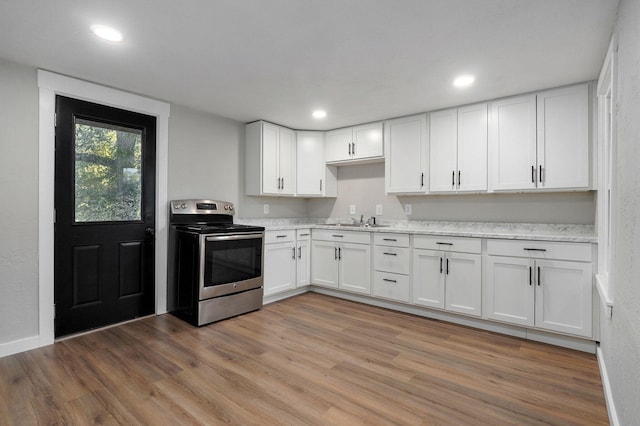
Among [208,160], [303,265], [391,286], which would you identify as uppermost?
[208,160]

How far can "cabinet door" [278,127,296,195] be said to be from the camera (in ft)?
14.5

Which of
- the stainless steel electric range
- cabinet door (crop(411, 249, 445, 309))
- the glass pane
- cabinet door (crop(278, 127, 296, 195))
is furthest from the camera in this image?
cabinet door (crop(278, 127, 296, 195))

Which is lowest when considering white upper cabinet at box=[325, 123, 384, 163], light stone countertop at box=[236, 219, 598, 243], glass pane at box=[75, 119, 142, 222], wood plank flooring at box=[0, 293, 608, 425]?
wood plank flooring at box=[0, 293, 608, 425]

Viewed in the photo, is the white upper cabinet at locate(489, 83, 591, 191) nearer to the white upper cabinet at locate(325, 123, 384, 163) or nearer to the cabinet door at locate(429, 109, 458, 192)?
the cabinet door at locate(429, 109, 458, 192)

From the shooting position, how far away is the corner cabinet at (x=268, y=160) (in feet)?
13.7

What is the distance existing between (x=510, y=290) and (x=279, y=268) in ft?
8.13

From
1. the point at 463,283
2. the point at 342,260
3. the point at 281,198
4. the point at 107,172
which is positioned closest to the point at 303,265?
the point at 342,260

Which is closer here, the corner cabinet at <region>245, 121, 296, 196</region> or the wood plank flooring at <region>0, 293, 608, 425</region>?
the wood plank flooring at <region>0, 293, 608, 425</region>

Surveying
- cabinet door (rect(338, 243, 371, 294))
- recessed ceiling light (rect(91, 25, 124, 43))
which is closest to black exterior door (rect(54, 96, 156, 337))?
recessed ceiling light (rect(91, 25, 124, 43))

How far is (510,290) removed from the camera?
2963mm

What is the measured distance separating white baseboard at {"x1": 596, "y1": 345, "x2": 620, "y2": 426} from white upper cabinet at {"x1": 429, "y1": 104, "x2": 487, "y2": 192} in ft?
5.54

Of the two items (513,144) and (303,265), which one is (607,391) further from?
(303,265)

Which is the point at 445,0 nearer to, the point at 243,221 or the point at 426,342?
the point at 426,342

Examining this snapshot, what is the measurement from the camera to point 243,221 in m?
4.30
